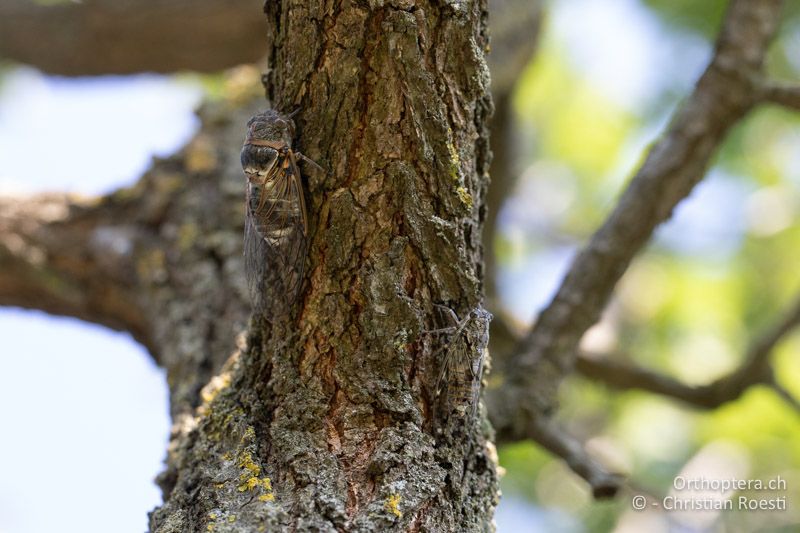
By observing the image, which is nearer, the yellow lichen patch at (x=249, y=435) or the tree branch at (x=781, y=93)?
the yellow lichen patch at (x=249, y=435)

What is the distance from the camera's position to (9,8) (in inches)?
149

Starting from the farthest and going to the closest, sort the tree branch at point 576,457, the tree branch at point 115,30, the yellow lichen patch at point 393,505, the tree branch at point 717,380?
the tree branch at point 115,30 < the tree branch at point 717,380 < the tree branch at point 576,457 < the yellow lichen patch at point 393,505

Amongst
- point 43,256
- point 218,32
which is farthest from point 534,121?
point 43,256

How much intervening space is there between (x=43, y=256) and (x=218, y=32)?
62.6 inches

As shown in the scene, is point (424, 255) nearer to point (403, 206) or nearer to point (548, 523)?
point (403, 206)

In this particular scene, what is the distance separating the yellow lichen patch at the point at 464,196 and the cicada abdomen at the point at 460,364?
18 cm

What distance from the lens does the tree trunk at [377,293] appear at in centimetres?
133

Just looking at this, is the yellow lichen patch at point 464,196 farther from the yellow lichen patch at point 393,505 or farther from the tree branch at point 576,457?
the tree branch at point 576,457

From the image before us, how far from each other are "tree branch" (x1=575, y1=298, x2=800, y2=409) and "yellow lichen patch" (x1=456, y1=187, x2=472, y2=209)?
65.7 inches

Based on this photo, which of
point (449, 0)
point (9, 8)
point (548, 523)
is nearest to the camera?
point (449, 0)

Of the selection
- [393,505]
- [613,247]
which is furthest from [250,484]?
[613,247]

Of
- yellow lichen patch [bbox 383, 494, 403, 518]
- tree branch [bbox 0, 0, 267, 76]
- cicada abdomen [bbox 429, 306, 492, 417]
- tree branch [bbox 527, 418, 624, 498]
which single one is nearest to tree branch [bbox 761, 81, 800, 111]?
tree branch [bbox 527, 418, 624, 498]

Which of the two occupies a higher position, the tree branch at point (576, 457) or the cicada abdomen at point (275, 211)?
the cicada abdomen at point (275, 211)

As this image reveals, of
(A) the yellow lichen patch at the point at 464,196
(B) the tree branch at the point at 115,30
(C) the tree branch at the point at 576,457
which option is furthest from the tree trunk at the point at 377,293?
(B) the tree branch at the point at 115,30
